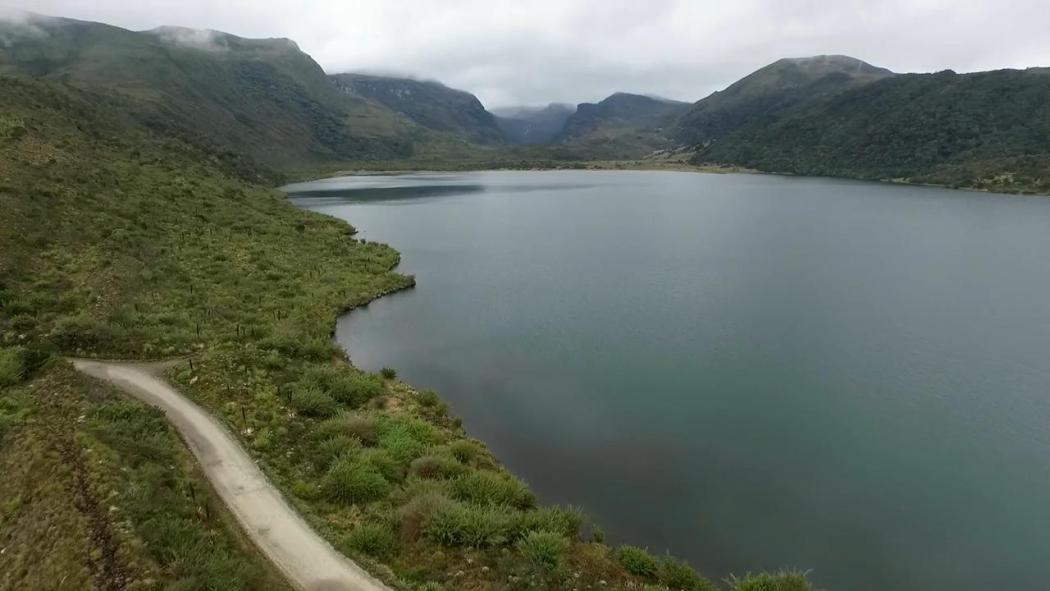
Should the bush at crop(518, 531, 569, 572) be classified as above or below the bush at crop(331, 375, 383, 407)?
above

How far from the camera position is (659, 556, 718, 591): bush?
1928cm

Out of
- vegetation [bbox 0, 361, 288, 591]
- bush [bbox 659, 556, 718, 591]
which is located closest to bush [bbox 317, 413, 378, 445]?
vegetation [bbox 0, 361, 288, 591]

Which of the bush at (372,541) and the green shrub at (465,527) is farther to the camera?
the green shrub at (465,527)

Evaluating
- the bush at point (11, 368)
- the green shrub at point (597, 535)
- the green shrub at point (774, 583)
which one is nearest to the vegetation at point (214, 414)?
the bush at point (11, 368)

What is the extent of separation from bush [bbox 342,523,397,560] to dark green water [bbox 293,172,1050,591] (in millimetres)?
8451

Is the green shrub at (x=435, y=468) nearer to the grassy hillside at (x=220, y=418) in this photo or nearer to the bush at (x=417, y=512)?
the grassy hillside at (x=220, y=418)

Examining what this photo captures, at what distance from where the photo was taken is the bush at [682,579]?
1928 cm

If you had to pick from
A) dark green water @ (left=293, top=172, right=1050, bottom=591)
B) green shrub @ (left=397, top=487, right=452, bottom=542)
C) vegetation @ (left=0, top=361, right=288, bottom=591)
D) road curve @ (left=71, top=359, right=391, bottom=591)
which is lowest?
dark green water @ (left=293, top=172, right=1050, bottom=591)

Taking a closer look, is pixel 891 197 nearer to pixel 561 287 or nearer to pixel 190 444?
pixel 561 287

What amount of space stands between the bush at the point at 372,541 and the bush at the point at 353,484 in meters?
2.61

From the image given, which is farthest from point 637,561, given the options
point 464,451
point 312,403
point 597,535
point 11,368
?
point 11,368

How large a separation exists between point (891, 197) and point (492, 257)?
116 metres

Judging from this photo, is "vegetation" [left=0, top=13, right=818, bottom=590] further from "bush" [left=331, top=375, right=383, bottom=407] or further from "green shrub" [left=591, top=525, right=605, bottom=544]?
"green shrub" [left=591, top=525, right=605, bottom=544]

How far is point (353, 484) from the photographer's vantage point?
74.4ft
